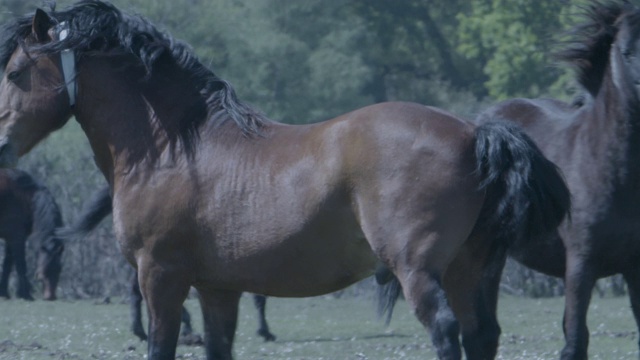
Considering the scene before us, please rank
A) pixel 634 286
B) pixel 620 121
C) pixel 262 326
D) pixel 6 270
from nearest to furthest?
pixel 620 121 → pixel 634 286 → pixel 262 326 → pixel 6 270

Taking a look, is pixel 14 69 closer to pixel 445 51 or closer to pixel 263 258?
pixel 263 258

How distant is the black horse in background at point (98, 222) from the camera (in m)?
11.2

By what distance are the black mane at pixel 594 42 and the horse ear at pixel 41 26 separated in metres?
3.45

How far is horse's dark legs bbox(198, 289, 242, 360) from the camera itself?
6668 millimetres

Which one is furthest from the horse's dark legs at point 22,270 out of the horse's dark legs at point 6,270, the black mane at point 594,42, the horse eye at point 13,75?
the black mane at point 594,42

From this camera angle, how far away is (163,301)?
20.5ft

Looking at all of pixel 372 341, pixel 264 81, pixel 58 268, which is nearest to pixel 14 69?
pixel 372 341

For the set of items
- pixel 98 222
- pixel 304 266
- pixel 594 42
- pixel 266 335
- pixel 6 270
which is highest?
pixel 594 42

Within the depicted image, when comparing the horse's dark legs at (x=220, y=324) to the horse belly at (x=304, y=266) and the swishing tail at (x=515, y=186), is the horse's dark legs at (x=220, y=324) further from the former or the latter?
the swishing tail at (x=515, y=186)

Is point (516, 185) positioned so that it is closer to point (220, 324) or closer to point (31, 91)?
point (220, 324)

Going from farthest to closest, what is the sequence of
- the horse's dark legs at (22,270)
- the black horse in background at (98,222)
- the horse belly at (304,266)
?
the horse's dark legs at (22,270) → the black horse in background at (98,222) → the horse belly at (304,266)

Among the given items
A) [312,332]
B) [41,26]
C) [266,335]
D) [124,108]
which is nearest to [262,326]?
[266,335]

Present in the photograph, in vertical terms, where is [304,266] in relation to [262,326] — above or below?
above

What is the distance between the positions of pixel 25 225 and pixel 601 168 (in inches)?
527
